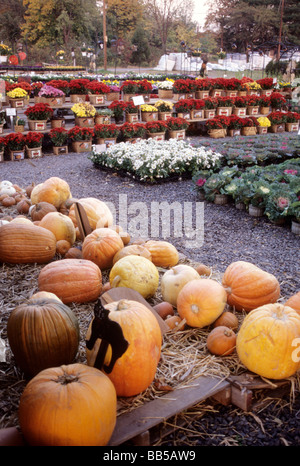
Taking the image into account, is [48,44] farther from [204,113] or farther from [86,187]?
[86,187]

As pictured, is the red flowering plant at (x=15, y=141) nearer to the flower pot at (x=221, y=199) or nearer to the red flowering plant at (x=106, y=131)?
the red flowering plant at (x=106, y=131)

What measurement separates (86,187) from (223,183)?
2.31 metres

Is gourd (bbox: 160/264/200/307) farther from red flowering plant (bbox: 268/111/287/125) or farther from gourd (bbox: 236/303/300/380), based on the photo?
red flowering plant (bbox: 268/111/287/125)

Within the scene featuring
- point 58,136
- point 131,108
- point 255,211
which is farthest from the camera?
point 131,108

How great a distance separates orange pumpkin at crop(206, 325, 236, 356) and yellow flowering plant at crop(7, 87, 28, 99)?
9587mm

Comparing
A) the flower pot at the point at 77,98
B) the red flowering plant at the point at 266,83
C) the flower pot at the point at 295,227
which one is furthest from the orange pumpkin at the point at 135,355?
the red flowering plant at the point at 266,83

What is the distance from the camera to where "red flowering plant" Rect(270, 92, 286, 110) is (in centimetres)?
1331

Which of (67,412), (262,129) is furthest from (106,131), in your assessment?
(67,412)

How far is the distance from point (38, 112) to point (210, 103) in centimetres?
504

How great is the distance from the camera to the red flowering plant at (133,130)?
9305mm

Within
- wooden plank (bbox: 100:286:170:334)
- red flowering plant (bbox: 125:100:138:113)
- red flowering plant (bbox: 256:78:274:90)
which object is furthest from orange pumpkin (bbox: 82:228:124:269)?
red flowering plant (bbox: 256:78:274:90)

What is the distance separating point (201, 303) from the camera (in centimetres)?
226

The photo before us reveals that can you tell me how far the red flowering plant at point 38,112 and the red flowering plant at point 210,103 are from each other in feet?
15.1

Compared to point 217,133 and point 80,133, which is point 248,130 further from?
point 80,133
